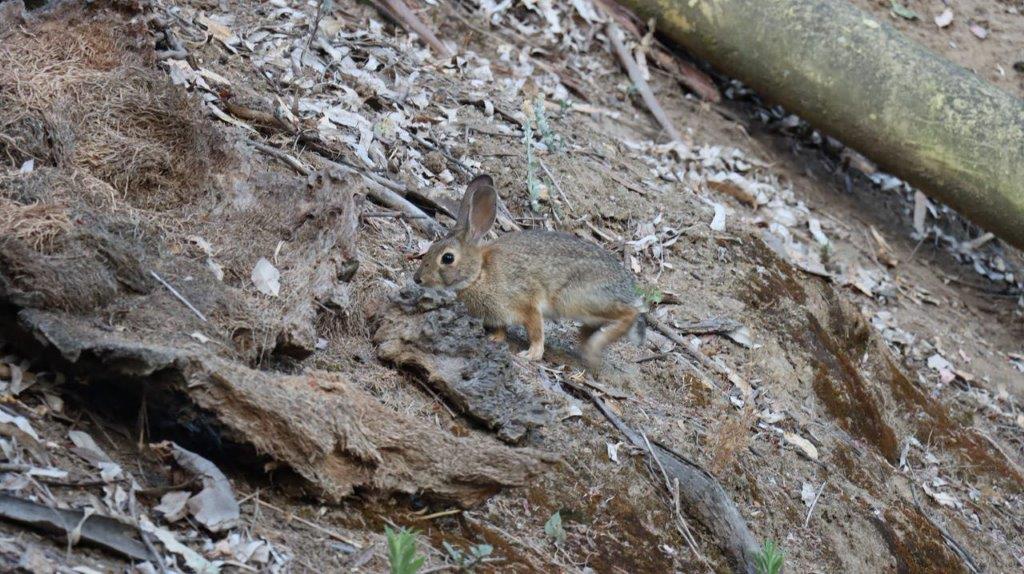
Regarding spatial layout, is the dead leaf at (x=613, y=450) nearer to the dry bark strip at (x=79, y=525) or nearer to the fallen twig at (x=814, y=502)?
the fallen twig at (x=814, y=502)

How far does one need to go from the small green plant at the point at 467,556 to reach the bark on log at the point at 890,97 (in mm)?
7705

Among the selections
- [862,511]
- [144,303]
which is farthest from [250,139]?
[862,511]

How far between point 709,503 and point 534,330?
151cm

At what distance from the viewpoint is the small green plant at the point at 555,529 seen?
5465 millimetres

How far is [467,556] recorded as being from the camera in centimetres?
491

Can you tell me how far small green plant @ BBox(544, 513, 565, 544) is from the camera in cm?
546

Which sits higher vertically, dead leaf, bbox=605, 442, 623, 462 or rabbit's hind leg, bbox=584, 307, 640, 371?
rabbit's hind leg, bbox=584, 307, 640, 371

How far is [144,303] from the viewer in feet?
16.2

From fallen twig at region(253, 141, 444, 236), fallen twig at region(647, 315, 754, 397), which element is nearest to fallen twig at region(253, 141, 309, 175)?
fallen twig at region(253, 141, 444, 236)

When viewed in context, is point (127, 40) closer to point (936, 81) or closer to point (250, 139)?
point (250, 139)

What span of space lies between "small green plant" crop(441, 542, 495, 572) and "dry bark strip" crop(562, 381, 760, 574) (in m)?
1.74

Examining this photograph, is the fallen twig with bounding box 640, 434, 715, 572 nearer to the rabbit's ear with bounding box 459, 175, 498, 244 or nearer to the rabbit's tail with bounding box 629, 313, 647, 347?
the rabbit's tail with bounding box 629, 313, 647, 347

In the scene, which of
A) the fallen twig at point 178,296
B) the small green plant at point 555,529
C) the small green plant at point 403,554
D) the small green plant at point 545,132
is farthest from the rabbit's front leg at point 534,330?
the small green plant at point 403,554

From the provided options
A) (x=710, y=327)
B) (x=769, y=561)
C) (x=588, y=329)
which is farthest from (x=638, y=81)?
(x=769, y=561)
